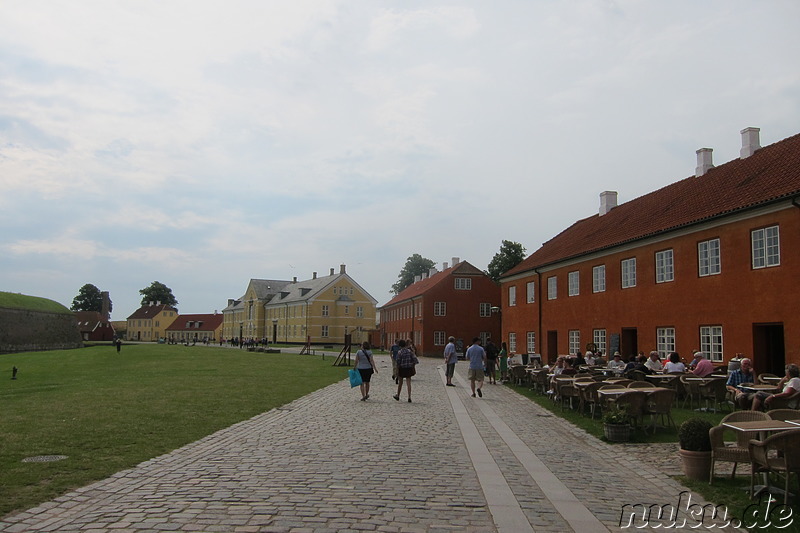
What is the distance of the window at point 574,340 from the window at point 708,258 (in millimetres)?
9881

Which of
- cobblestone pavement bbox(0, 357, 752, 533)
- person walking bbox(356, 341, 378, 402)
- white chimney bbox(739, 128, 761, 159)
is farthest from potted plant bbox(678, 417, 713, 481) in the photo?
white chimney bbox(739, 128, 761, 159)

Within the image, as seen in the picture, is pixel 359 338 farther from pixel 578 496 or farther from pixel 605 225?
pixel 578 496

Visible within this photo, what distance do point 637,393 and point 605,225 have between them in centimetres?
2198

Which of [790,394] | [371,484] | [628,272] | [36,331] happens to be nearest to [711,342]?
[628,272]

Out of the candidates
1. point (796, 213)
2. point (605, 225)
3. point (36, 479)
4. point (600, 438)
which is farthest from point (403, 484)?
point (605, 225)

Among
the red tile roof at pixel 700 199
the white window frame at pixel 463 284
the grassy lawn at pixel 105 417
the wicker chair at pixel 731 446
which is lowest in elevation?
the grassy lawn at pixel 105 417

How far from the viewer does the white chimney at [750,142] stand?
81.4ft

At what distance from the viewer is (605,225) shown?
32750mm

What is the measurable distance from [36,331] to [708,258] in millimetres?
67050

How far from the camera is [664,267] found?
24.6m

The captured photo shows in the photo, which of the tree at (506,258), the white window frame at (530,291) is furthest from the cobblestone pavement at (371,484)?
the tree at (506,258)

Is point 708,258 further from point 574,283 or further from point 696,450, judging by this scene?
point 696,450

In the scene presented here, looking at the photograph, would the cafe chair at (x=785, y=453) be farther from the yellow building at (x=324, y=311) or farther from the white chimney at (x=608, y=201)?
the yellow building at (x=324, y=311)

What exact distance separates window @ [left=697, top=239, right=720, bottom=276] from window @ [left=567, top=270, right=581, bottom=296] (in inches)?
374
